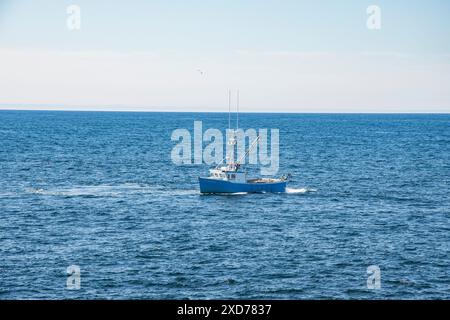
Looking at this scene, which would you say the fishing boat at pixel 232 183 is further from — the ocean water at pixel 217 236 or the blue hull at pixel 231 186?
the ocean water at pixel 217 236

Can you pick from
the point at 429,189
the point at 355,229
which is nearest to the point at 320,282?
the point at 355,229

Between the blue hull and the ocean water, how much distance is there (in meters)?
1.68

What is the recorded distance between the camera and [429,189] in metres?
86.5

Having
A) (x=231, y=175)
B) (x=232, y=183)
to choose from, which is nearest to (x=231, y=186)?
(x=232, y=183)

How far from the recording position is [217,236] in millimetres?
55375

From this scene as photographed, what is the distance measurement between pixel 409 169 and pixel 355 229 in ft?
201

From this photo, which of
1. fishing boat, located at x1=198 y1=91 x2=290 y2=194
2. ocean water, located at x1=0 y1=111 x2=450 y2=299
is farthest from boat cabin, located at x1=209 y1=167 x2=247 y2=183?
ocean water, located at x1=0 y1=111 x2=450 y2=299

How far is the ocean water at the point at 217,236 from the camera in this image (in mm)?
40312

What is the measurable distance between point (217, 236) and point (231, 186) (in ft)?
78.5

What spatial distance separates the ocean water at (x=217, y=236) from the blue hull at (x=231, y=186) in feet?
5.51
